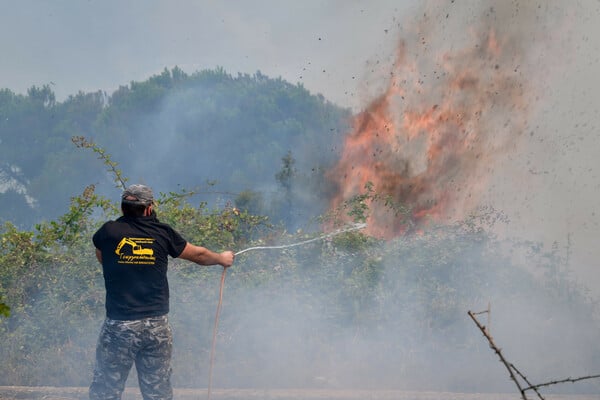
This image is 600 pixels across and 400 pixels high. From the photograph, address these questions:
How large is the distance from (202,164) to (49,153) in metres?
6.71

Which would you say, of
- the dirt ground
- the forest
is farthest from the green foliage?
the dirt ground

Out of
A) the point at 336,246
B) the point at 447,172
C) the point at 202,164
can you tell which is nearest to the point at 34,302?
the point at 336,246

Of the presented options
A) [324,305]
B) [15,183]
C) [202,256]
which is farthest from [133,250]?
[15,183]

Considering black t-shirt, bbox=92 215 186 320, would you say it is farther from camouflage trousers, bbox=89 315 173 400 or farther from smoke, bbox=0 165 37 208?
smoke, bbox=0 165 37 208

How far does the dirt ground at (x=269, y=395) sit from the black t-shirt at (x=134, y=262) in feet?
7.05

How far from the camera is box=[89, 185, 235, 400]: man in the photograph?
185 inches

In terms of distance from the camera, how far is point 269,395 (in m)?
6.62

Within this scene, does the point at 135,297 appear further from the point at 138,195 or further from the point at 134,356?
the point at 138,195

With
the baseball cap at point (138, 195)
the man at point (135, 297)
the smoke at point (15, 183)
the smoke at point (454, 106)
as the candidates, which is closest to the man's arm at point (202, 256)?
the man at point (135, 297)

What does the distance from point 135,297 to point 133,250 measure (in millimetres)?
331

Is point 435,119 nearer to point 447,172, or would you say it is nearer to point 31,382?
point 447,172

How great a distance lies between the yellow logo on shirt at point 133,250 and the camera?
4.66 m

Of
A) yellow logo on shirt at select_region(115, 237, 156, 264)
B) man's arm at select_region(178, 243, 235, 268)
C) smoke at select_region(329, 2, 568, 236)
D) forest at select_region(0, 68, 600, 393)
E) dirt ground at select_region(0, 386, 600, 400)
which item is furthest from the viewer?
smoke at select_region(329, 2, 568, 236)

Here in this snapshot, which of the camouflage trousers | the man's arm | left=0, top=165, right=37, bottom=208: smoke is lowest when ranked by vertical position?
the camouflage trousers
